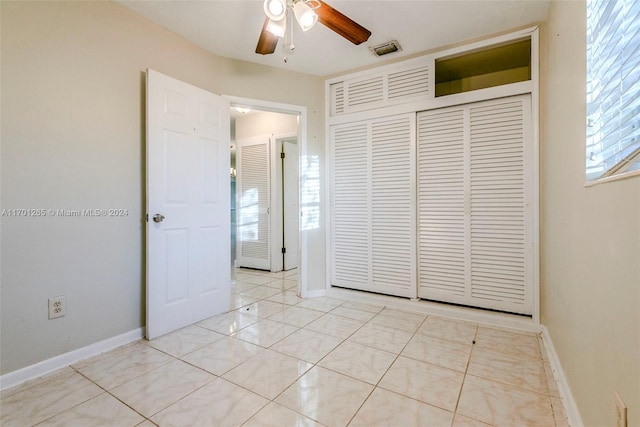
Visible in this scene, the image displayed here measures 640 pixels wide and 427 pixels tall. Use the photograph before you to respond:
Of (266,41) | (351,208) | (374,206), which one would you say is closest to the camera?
(266,41)

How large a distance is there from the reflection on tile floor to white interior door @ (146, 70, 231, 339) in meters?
0.26

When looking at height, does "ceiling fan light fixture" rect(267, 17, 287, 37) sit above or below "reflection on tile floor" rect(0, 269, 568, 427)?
above

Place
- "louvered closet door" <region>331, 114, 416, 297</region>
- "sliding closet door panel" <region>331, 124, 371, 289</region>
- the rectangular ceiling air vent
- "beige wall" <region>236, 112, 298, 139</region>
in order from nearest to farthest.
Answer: the rectangular ceiling air vent < "louvered closet door" <region>331, 114, 416, 297</region> < "sliding closet door panel" <region>331, 124, 371, 289</region> < "beige wall" <region>236, 112, 298, 139</region>

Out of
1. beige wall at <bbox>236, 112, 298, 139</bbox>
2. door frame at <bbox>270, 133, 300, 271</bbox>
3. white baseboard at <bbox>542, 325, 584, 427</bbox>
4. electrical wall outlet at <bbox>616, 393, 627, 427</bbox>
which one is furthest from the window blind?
door frame at <bbox>270, 133, 300, 271</bbox>

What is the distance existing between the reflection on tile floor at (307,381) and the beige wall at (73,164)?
36cm

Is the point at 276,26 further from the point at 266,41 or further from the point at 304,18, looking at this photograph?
the point at 266,41

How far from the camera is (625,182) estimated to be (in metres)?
0.82

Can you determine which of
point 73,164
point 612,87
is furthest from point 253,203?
point 612,87

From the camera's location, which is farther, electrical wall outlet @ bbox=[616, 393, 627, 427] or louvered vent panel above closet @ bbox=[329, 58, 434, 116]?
louvered vent panel above closet @ bbox=[329, 58, 434, 116]

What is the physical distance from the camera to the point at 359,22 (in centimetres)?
224

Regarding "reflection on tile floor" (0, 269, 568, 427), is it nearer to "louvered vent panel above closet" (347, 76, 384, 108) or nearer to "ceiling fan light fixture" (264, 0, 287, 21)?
"ceiling fan light fixture" (264, 0, 287, 21)

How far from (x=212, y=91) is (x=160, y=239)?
149cm

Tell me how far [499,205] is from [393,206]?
3.00 feet

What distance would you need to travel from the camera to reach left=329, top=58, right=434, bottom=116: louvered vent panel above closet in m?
2.68
